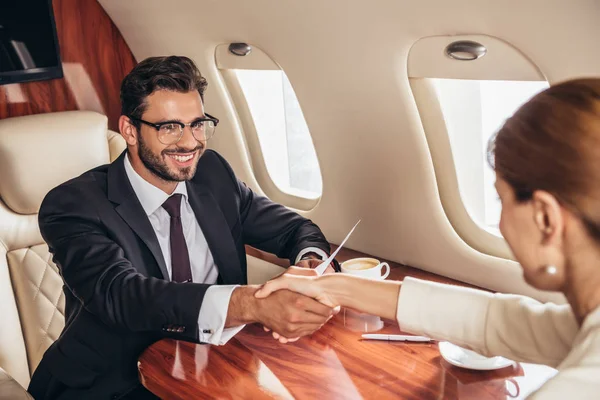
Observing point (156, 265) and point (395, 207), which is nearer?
point (156, 265)

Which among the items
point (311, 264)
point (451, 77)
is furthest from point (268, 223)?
point (451, 77)

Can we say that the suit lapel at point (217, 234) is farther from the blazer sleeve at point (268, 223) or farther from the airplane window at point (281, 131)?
the airplane window at point (281, 131)

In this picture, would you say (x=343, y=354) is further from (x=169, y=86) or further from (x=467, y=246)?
(x=169, y=86)

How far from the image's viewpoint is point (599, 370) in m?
1.05

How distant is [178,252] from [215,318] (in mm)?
469

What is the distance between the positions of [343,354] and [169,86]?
1.03 metres

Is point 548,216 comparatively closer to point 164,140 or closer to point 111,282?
point 111,282

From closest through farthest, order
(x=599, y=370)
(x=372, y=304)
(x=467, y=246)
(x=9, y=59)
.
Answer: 1. (x=599, y=370)
2. (x=372, y=304)
3. (x=467, y=246)
4. (x=9, y=59)

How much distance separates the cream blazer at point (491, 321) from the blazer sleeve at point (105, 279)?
0.61 meters

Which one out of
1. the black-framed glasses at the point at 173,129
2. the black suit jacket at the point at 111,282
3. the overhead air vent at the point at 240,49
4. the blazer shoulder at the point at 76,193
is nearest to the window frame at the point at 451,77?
the black suit jacket at the point at 111,282

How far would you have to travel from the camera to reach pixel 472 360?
163 cm

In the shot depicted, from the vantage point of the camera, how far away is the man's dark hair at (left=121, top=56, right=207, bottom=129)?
2.26m

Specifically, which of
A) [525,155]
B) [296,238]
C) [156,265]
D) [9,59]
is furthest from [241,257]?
[525,155]

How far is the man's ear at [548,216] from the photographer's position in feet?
3.55
